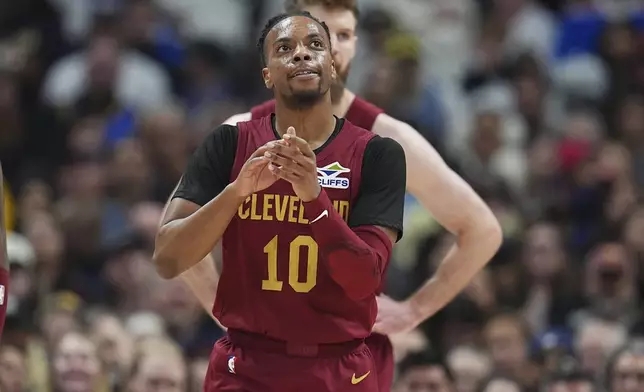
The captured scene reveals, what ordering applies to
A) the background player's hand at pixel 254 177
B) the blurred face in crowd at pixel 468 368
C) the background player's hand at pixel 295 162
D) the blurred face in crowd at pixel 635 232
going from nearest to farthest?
the background player's hand at pixel 295 162
the background player's hand at pixel 254 177
the blurred face in crowd at pixel 468 368
the blurred face in crowd at pixel 635 232

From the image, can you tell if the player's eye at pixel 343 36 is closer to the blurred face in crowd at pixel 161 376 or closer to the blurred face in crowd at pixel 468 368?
the blurred face in crowd at pixel 161 376

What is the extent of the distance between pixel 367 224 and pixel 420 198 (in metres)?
1.76

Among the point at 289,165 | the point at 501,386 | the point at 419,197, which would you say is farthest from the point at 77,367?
the point at 289,165

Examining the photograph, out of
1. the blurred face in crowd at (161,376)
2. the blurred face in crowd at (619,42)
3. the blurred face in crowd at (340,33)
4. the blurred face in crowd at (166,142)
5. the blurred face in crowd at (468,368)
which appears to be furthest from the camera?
the blurred face in crowd at (619,42)

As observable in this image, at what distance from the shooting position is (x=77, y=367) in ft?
34.0

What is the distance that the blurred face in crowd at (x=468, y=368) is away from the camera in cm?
1084

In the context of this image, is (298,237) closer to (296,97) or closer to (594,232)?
(296,97)

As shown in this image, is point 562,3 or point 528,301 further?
point 562,3

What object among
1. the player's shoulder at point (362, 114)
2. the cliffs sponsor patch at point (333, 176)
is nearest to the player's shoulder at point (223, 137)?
the cliffs sponsor patch at point (333, 176)

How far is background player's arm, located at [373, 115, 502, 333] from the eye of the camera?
7316mm

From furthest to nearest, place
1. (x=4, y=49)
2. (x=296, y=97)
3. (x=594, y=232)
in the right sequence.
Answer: (x=4, y=49)
(x=594, y=232)
(x=296, y=97)

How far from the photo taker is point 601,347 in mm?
10992

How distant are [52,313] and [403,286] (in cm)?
287

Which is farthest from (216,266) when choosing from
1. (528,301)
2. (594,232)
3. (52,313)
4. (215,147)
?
(594,232)
